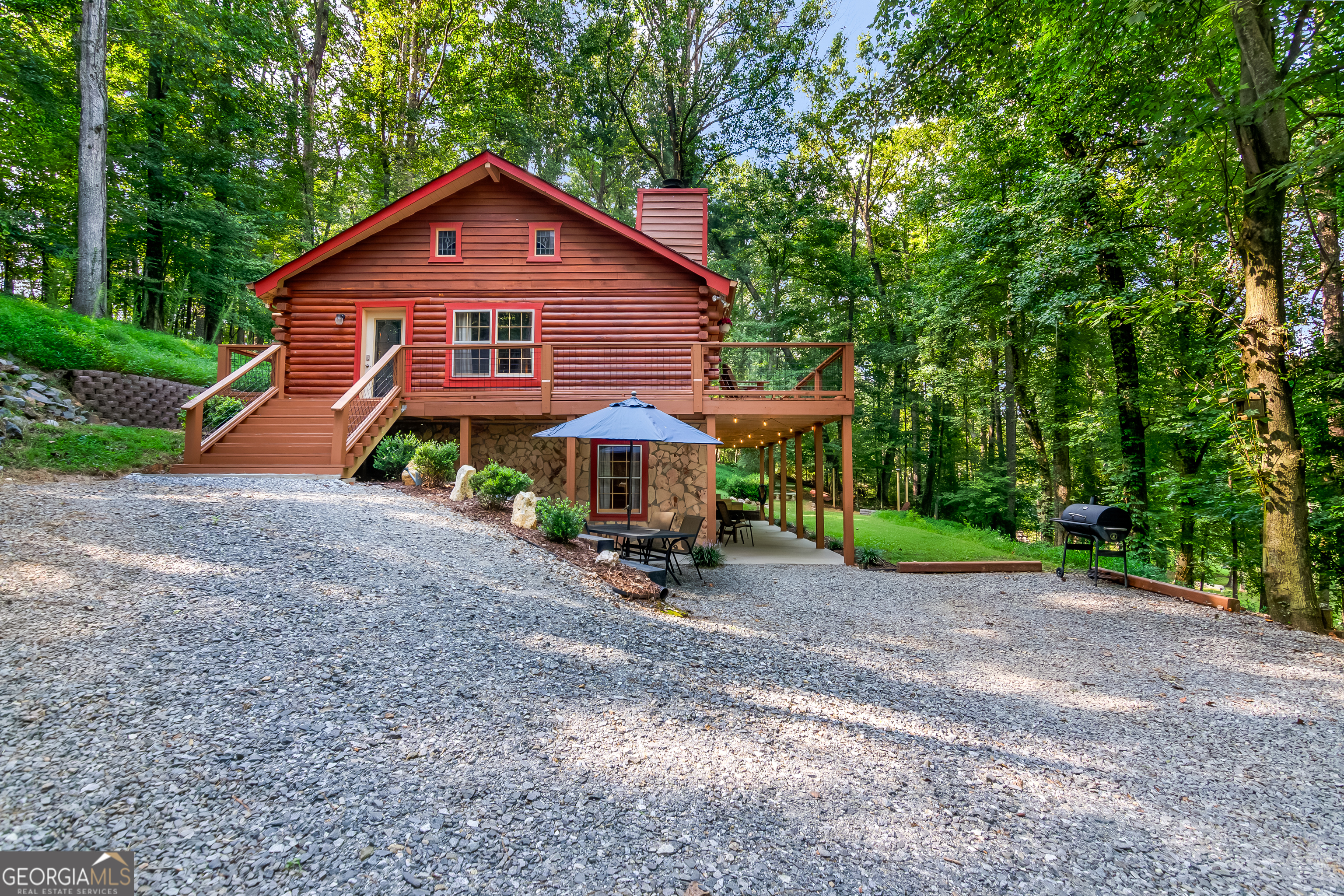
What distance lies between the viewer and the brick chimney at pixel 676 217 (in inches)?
546

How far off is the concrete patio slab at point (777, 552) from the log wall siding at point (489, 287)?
406 cm

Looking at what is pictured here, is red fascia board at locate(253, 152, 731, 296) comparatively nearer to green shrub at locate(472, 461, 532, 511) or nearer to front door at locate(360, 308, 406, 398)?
front door at locate(360, 308, 406, 398)

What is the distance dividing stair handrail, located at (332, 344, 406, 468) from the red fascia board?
2.81 m

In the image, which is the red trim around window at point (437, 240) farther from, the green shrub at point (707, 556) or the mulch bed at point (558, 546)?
the green shrub at point (707, 556)

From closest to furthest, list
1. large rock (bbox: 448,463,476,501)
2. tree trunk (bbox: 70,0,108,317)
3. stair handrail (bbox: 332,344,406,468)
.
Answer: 1. large rock (bbox: 448,463,476,501)
2. stair handrail (bbox: 332,344,406,468)
3. tree trunk (bbox: 70,0,108,317)

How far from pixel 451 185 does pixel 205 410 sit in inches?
249

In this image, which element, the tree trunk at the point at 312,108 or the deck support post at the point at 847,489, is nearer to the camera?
the deck support post at the point at 847,489

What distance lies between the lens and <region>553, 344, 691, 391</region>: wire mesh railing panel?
11.4m

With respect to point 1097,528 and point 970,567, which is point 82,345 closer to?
point 970,567

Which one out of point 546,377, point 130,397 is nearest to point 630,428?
point 546,377

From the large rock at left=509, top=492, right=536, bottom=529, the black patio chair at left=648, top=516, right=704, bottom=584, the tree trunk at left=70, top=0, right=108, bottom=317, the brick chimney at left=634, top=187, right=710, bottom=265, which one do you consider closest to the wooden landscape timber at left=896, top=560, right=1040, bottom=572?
the black patio chair at left=648, top=516, right=704, bottom=584

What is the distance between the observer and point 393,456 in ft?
30.2

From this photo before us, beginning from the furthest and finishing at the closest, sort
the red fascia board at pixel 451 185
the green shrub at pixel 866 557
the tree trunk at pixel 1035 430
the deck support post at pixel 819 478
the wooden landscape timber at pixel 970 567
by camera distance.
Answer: the tree trunk at pixel 1035 430
the red fascia board at pixel 451 185
the deck support post at pixel 819 478
the green shrub at pixel 866 557
the wooden landscape timber at pixel 970 567

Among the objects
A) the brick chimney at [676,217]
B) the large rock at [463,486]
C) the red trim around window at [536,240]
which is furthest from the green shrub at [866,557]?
the red trim around window at [536,240]
